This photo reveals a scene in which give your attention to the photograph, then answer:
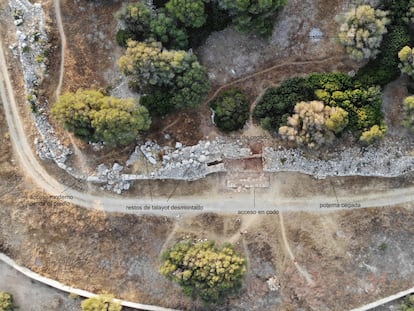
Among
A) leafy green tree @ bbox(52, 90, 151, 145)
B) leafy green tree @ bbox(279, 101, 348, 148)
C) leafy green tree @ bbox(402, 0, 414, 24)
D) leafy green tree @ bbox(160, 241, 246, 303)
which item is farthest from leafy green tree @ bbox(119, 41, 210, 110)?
leafy green tree @ bbox(402, 0, 414, 24)

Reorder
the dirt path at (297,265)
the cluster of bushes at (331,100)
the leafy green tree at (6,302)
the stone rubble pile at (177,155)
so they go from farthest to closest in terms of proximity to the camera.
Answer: the dirt path at (297,265) → the leafy green tree at (6,302) → the stone rubble pile at (177,155) → the cluster of bushes at (331,100)

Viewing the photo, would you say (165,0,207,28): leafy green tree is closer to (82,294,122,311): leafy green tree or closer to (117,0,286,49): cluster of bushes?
(117,0,286,49): cluster of bushes

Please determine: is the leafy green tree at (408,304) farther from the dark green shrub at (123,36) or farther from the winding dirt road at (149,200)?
the dark green shrub at (123,36)

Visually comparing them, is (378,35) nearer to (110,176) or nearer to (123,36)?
(123,36)

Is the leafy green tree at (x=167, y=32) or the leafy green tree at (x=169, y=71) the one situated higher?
the leafy green tree at (x=167, y=32)

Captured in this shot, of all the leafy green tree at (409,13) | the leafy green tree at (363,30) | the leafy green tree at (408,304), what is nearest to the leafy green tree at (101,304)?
the leafy green tree at (408,304)

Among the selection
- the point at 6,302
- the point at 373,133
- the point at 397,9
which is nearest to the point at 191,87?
the point at 373,133
